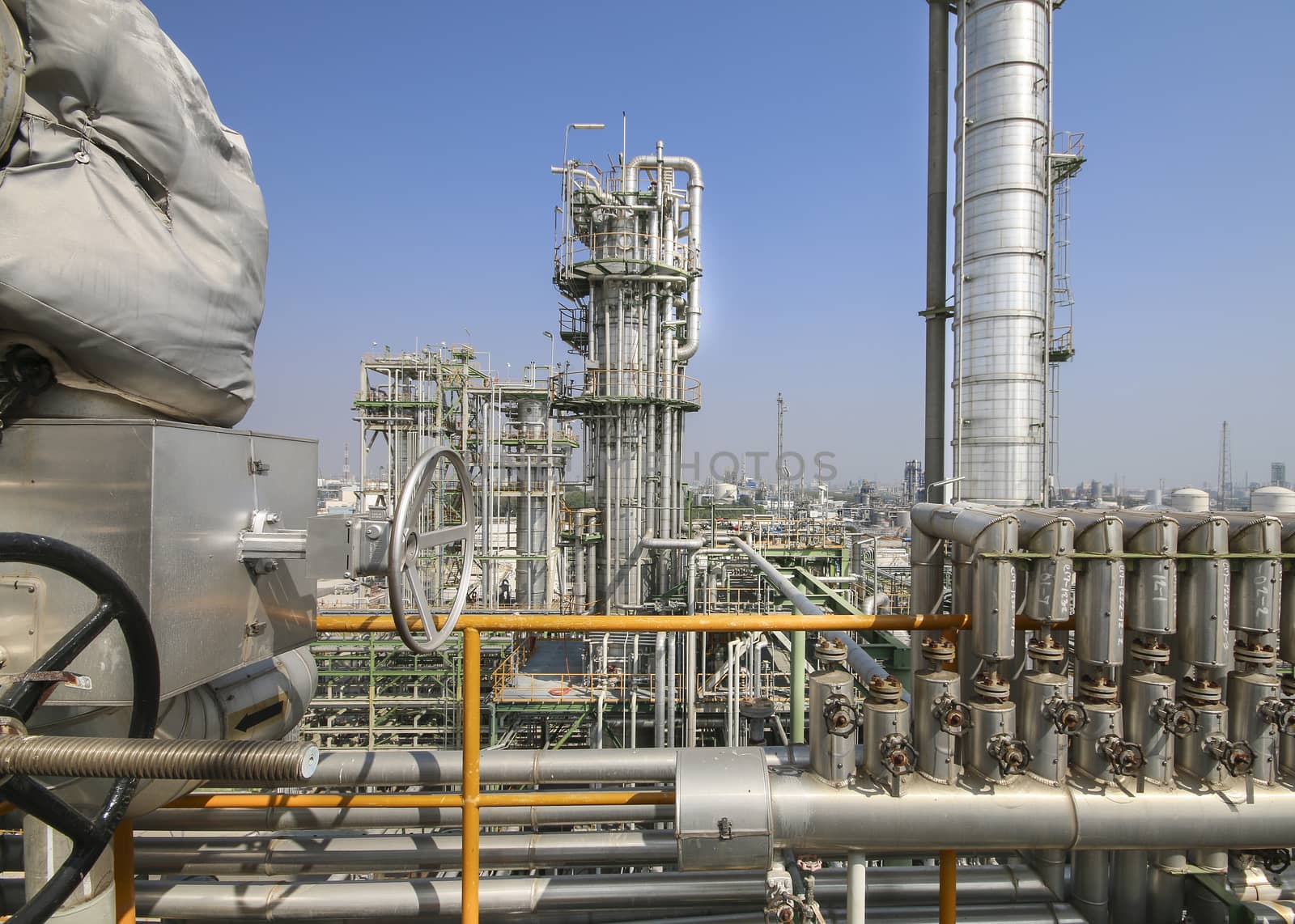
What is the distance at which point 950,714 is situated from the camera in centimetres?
216

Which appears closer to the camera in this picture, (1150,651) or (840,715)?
(840,715)

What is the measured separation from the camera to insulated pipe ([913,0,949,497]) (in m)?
7.21

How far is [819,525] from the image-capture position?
21.6 m

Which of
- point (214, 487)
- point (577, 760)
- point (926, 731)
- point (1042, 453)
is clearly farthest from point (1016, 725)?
point (1042, 453)

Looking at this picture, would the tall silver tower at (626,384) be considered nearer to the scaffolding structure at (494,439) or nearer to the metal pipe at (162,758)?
the scaffolding structure at (494,439)

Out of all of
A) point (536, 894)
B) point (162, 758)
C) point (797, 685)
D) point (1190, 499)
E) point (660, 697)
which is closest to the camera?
point (162, 758)

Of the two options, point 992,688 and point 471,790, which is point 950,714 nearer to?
point 992,688

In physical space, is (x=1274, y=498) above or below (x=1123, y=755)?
above

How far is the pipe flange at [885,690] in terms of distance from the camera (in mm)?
2268

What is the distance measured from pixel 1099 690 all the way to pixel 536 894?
2272 millimetres

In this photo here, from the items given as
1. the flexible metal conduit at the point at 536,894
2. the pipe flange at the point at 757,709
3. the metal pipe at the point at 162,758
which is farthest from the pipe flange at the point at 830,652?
the pipe flange at the point at 757,709

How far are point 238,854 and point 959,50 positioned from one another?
408 inches

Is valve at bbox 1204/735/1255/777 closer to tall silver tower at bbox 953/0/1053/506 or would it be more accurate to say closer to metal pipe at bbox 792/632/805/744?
metal pipe at bbox 792/632/805/744

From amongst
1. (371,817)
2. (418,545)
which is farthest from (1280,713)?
(371,817)
